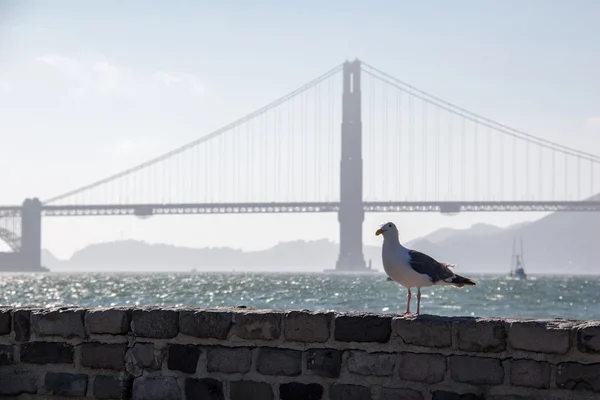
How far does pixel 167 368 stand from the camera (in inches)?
210

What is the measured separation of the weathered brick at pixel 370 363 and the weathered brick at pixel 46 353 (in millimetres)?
1600

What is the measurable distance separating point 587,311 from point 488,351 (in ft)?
109

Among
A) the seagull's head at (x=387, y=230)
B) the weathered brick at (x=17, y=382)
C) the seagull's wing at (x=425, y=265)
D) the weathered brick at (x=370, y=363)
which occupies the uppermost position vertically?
the seagull's head at (x=387, y=230)

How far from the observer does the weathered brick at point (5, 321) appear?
564 centimetres

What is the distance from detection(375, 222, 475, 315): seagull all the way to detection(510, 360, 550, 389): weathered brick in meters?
0.80

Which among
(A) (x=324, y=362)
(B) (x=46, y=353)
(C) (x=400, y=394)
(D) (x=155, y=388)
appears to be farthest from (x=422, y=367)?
(B) (x=46, y=353)

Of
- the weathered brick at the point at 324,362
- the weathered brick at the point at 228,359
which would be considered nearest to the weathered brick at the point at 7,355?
the weathered brick at the point at 228,359

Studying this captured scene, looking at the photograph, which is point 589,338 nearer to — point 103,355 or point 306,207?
point 103,355

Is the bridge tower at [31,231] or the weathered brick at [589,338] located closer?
the weathered brick at [589,338]

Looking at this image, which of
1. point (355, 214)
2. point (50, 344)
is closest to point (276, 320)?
point (50, 344)

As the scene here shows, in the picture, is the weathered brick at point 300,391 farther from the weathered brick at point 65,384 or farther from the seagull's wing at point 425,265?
the weathered brick at point 65,384

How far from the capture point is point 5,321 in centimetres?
564

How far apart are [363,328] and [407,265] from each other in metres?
0.55

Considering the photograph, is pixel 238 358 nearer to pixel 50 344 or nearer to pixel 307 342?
pixel 307 342
